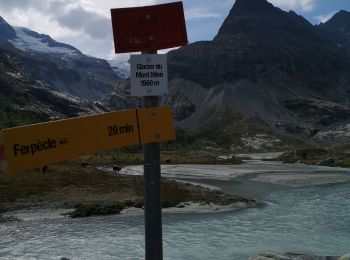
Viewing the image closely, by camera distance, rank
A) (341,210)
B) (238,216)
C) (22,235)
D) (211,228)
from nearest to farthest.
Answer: (22,235), (211,228), (238,216), (341,210)

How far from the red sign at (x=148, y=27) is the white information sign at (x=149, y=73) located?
0.14 meters

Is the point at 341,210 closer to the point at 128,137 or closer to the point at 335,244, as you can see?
the point at 335,244

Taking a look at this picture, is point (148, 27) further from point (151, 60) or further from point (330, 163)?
point (330, 163)

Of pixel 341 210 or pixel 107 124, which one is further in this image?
pixel 341 210

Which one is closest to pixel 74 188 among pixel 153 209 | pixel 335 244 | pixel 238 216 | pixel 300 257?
pixel 238 216

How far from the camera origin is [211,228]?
32.4m

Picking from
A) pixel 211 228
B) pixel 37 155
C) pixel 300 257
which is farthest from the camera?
pixel 211 228

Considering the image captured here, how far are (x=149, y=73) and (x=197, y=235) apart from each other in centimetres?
2458

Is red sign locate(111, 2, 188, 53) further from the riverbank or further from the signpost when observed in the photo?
the riverbank

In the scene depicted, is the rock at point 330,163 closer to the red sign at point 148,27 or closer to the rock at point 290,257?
the rock at point 290,257

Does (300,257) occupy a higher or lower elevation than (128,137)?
lower

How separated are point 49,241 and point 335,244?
678 inches

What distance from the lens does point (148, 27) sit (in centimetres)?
638

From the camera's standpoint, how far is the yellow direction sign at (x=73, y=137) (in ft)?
18.5
